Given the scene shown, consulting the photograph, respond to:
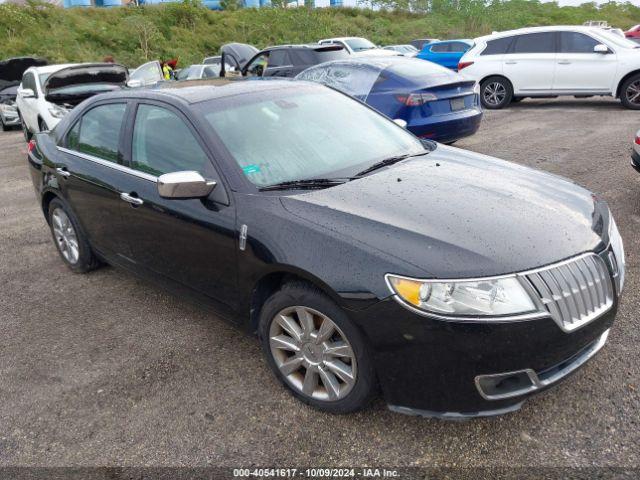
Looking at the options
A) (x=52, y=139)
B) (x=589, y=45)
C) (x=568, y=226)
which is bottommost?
(x=568, y=226)

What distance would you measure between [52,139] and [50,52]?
92.3 ft

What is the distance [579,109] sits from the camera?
11.3 meters

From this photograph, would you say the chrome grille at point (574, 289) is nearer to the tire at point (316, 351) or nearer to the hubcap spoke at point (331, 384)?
the tire at point (316, 351)

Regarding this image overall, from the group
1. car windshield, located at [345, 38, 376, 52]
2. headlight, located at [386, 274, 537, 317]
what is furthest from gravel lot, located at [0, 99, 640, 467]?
car windshield, located at [345, 38, 376, 52]

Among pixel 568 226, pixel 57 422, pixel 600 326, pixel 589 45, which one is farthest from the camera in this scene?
pixel 589 45

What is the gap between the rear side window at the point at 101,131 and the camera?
3711 mm

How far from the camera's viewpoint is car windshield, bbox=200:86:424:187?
118 inches

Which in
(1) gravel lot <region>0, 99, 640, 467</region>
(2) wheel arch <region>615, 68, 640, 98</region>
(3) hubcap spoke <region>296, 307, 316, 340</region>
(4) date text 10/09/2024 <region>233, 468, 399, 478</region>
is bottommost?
(4) date text 10/09/2024 <region>233, 468, 399, 478</region>

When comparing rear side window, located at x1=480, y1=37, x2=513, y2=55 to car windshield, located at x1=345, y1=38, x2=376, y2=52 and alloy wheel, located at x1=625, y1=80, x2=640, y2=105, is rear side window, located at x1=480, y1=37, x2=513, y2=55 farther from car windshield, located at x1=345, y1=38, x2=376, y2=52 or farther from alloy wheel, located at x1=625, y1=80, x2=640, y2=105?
car windshield, located at x1=345, y1=38, x2=376, y2=52

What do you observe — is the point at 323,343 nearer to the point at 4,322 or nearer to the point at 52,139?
Answer: the point at 4,322

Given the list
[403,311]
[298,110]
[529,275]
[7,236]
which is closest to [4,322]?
[7,236]

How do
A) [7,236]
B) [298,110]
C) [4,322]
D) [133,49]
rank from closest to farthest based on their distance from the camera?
[298,110]
[4,322]
[7,236]
[133,49]

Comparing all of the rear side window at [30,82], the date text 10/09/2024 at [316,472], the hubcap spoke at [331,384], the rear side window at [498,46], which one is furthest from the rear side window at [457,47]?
the date text 10/09/2024 at [316,472]

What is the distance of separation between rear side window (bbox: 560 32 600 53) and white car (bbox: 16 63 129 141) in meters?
8.87
